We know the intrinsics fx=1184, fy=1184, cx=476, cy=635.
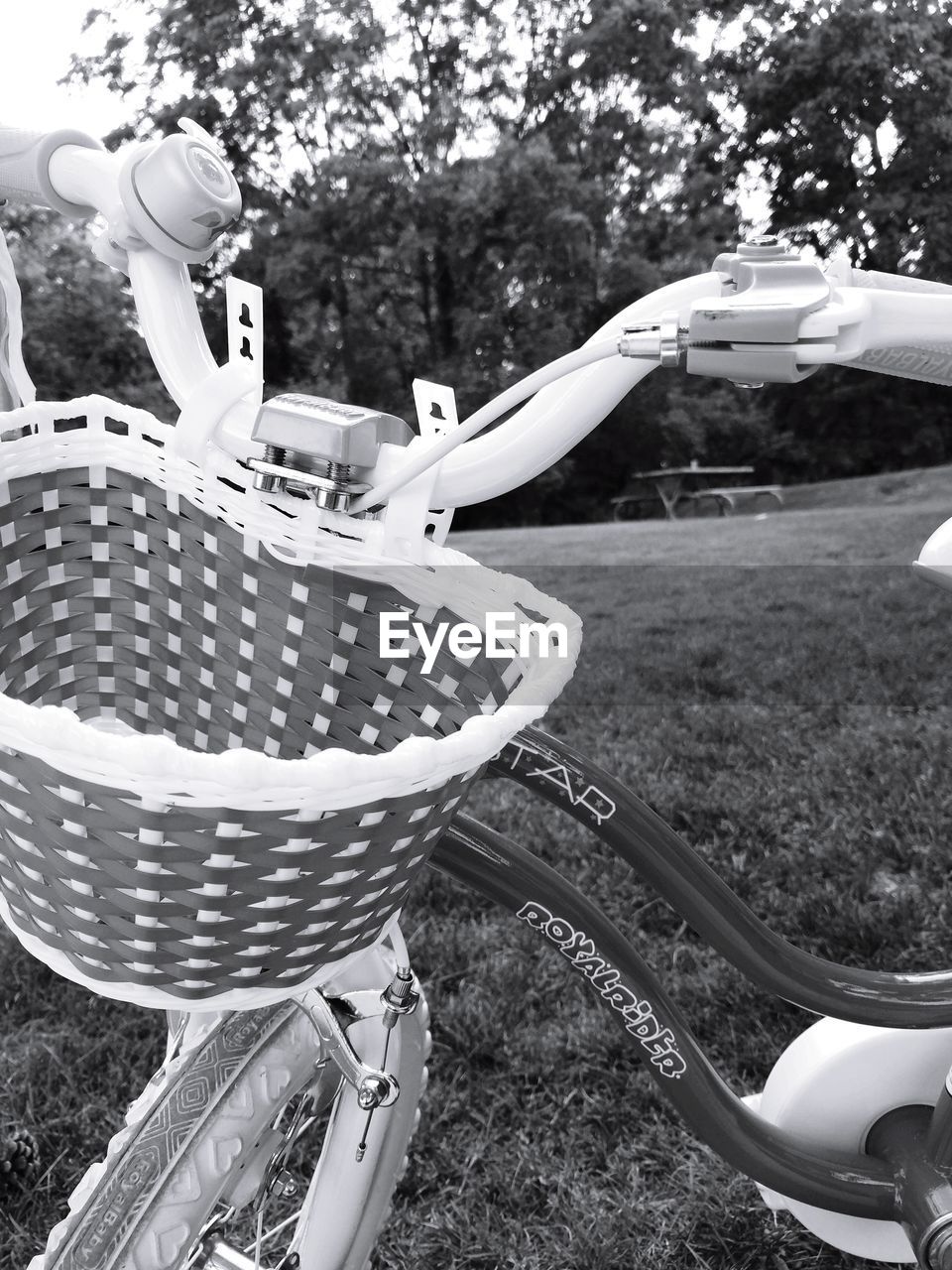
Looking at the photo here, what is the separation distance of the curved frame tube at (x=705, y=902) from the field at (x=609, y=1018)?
42 centimetres

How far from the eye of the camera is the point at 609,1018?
138 centimetres

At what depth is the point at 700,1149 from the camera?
1229 mm

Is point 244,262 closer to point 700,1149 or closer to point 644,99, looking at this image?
point 644,99

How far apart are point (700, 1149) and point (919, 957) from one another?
0.42 m

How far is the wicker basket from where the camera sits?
0.39 meters

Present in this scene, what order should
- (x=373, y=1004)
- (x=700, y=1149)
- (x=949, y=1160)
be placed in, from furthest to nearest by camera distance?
(x=700, y=1149) < (x=949, y=1160) < (x=373, y=1004)

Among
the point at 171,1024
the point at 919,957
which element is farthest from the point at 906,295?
the point at 919,957

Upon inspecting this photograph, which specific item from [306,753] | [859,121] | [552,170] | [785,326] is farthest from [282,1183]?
[859,121]

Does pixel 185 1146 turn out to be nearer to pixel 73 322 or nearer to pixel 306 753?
pixel 306 753

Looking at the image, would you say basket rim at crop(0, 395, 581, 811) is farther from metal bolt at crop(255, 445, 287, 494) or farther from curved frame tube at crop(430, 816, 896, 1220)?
curved frame tube at crop(430, 816, 896, 1220)

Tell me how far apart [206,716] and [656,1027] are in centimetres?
34

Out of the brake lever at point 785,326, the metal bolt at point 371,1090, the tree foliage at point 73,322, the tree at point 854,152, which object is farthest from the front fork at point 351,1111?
the tree at point 854,152

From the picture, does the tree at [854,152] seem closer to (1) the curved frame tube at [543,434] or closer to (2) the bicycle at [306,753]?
(2) the bicycle at [306,753]

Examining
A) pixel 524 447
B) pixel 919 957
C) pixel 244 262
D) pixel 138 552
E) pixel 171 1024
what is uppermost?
pixel 524 447
